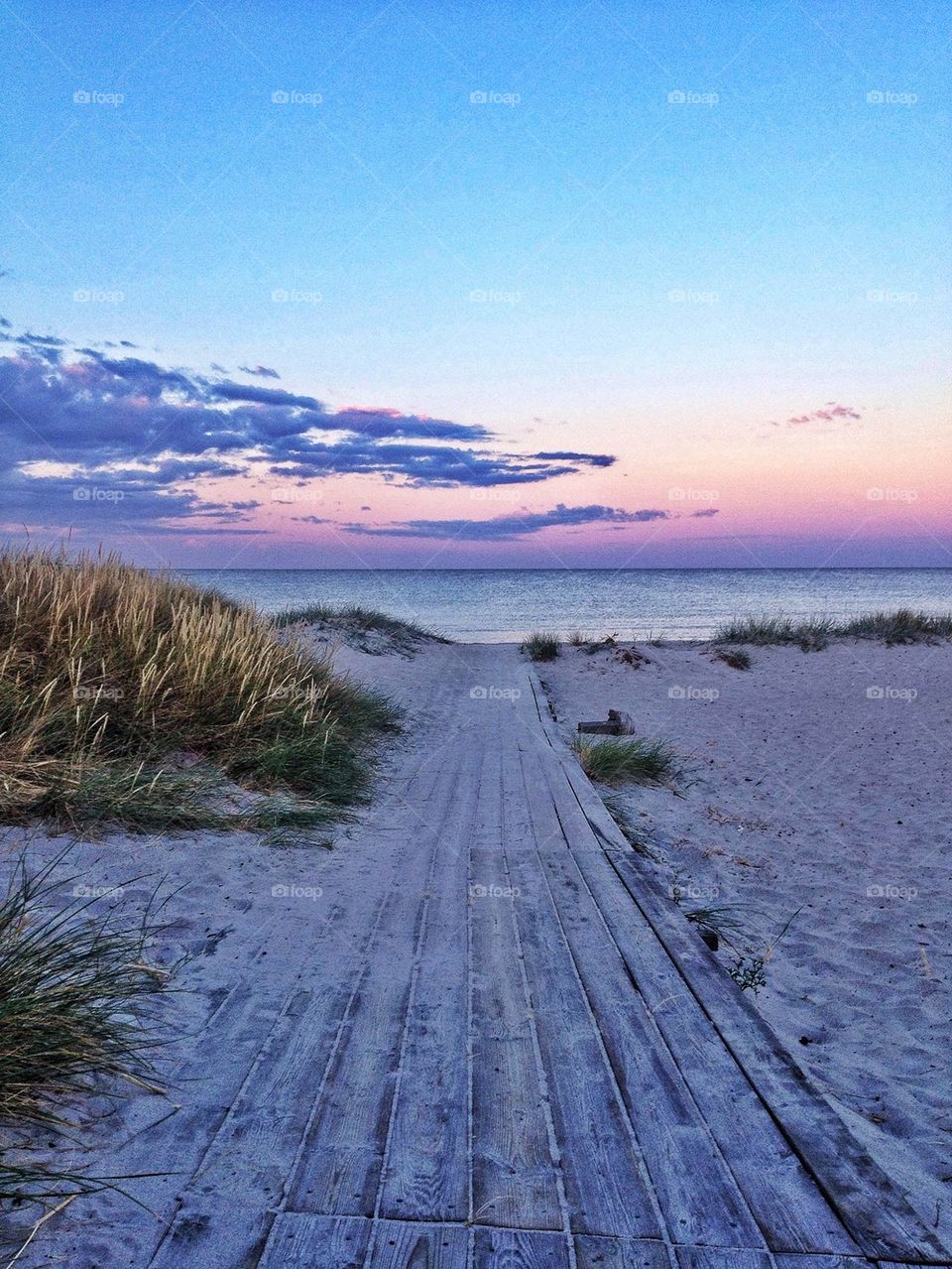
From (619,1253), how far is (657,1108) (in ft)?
2.00

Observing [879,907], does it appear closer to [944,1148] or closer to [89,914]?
[944,1148]

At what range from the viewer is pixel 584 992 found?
3.26 meters

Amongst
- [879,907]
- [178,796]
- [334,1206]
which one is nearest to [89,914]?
[178,796]

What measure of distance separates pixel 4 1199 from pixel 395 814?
4.35 meters

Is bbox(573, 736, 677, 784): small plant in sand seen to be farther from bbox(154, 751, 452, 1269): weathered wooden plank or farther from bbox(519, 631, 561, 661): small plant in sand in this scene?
bbox(519, 631, 561, 661): small plant in sand
